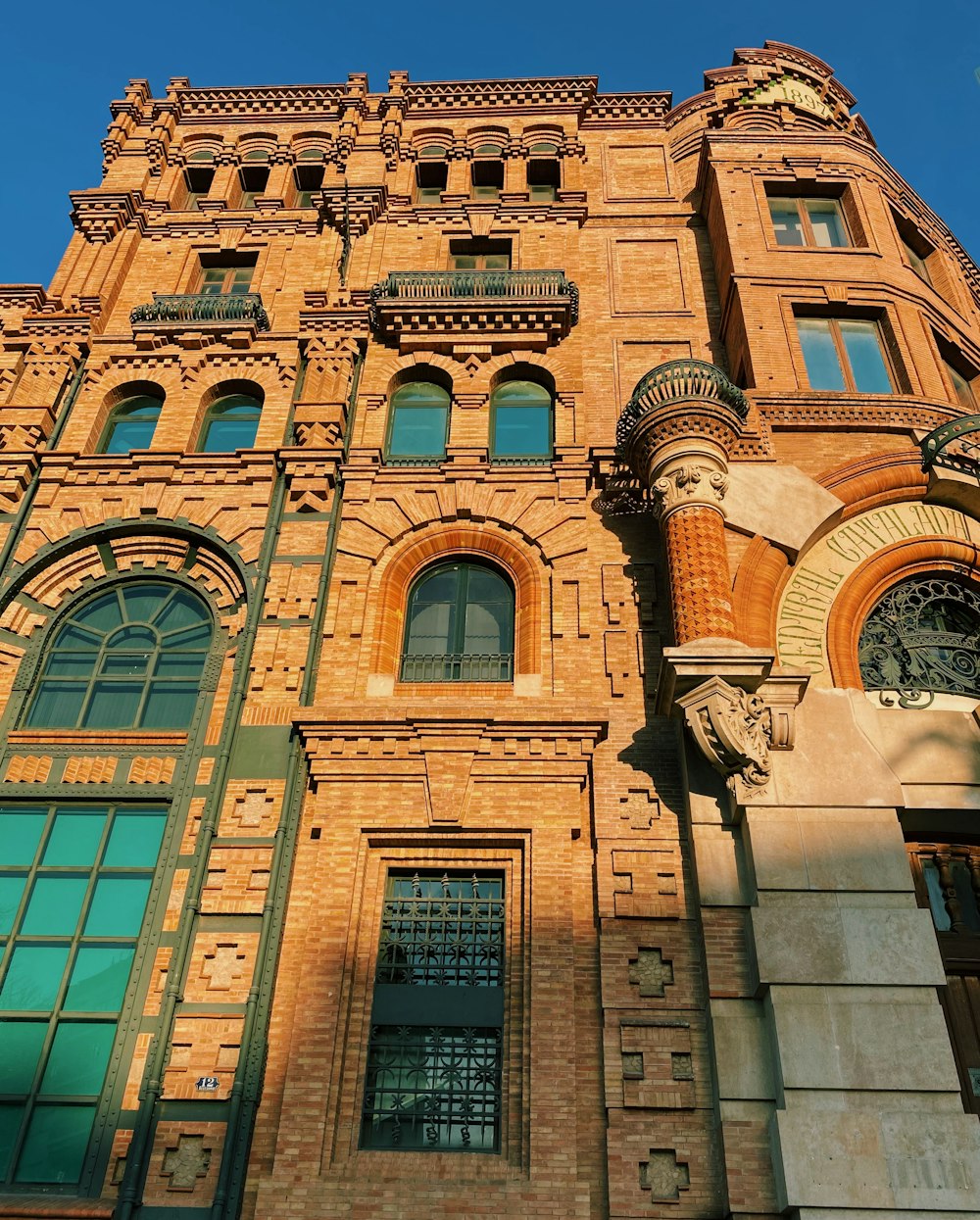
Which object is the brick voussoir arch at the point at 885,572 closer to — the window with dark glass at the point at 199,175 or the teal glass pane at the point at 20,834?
the teal glass pane at the point at 20,834

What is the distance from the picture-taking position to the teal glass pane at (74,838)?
44.0 feet

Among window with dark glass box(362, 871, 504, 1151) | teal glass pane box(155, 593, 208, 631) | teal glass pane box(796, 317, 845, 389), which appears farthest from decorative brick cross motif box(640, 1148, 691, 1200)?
teal glass pane box(796, 317, 845, 389)

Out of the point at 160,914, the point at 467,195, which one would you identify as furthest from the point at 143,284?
the point at 160,914

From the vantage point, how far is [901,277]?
752 inches

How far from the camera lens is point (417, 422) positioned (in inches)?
730

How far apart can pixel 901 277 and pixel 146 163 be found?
1682cm

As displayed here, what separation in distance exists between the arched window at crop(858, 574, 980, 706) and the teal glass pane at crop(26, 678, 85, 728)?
11.0 metres

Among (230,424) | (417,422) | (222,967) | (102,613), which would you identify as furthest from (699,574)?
(230,424)

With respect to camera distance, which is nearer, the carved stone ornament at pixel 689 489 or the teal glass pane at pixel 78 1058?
the teal glass pane at pixel 78 1058

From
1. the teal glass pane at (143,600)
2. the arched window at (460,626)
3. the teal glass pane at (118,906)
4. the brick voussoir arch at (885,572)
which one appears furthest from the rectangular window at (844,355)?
the teal glass pane at (118,906)

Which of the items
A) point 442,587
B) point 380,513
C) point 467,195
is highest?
point 467,195

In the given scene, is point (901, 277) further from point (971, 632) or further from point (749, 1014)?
point (749, 1014)

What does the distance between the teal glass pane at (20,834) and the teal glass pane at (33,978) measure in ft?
4.07

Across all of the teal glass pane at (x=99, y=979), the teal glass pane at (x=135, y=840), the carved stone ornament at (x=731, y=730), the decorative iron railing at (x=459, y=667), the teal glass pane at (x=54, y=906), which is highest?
the decorative iron railing at (x=459, y=667)
